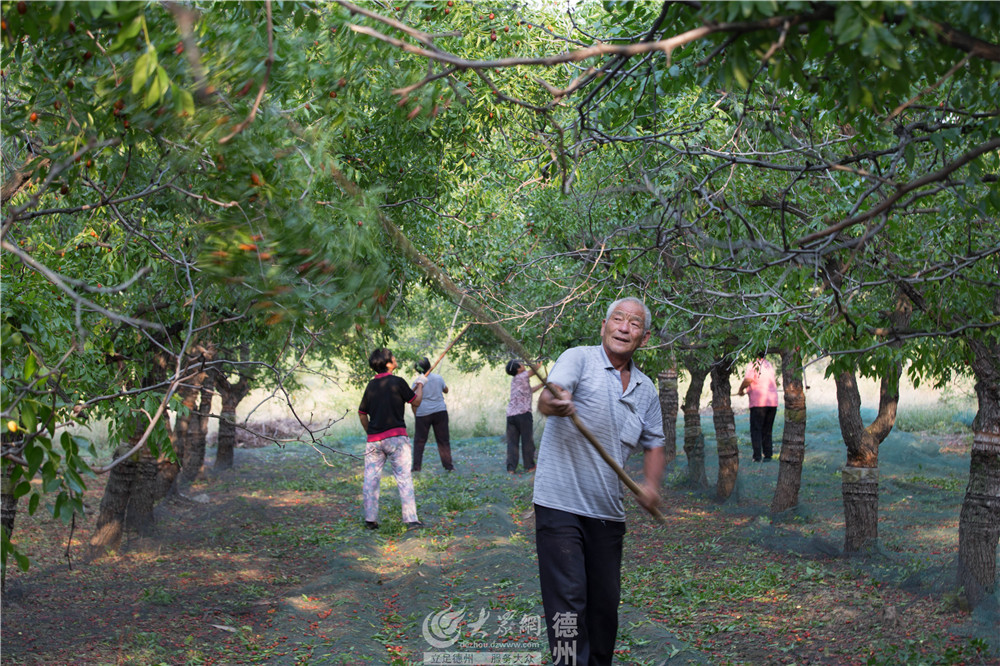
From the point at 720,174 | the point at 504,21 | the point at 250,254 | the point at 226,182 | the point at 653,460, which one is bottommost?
the point at 653,460

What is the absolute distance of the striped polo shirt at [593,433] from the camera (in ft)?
13.8

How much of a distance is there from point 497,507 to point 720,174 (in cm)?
666

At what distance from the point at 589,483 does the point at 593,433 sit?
28 cm

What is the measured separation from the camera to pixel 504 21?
→ 24.9 feet

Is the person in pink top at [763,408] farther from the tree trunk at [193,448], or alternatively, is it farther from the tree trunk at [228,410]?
the tree trunk at [193,448]


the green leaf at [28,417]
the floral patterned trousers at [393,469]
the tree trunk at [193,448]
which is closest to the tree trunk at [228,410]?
the tree trunk at [193,448]

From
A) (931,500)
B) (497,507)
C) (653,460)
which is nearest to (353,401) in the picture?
(497,507)

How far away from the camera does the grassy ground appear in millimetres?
5781

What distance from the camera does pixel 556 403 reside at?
3.88 meters

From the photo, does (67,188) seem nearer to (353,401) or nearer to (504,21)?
(504,21)

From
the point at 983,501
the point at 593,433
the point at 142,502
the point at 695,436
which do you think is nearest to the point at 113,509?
the point at 142,502

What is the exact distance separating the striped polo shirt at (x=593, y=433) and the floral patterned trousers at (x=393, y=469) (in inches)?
225

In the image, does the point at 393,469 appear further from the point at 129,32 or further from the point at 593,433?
the point at 129,32

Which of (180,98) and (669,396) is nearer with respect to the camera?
(180,98)
